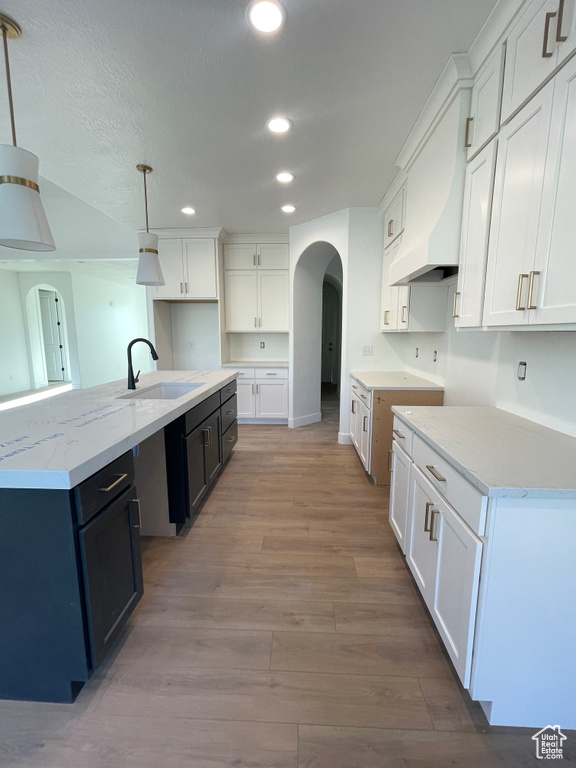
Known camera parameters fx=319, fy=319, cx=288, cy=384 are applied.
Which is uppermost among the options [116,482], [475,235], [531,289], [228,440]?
[475,235]

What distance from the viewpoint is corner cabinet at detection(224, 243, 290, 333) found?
15.2 feet

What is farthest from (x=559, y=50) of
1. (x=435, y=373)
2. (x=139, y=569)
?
(x=139, y=569)

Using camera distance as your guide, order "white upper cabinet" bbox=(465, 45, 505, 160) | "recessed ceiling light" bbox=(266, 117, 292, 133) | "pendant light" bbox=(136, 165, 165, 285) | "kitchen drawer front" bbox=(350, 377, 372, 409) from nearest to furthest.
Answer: "white upper cabinet" bbox=(465, 45, 505, 160) < "recessed ceiling light" bbox=(266, 117, 292, 133) < "pendant light" bbox=(136, 165, 165, 285) < "kitchen drawer front" bbox=(350, 377, 372, 409)

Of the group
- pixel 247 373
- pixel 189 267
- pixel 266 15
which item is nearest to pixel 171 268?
pixel 189 267

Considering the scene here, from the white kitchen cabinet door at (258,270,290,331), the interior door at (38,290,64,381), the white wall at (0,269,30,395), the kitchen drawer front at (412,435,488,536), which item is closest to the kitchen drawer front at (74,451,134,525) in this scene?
the kitchen drawer front at (412,435,488,536)

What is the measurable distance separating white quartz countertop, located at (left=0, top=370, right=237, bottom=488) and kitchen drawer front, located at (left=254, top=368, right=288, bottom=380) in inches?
93.8

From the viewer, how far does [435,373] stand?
113 inches

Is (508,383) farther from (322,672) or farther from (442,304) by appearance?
(322,672)

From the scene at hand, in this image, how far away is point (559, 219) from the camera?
1.11 metres

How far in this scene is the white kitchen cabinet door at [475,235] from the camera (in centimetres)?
152

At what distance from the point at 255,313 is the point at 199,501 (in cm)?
308

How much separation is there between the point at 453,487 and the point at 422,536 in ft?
1.50

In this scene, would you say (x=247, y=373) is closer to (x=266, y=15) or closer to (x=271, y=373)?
(x=271, y=373)

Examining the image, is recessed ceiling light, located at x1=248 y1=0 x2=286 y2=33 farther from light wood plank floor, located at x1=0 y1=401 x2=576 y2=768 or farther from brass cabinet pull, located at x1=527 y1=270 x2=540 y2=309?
light wood plank floor, located at x1=0 y1=401 x2=576 y2=768
